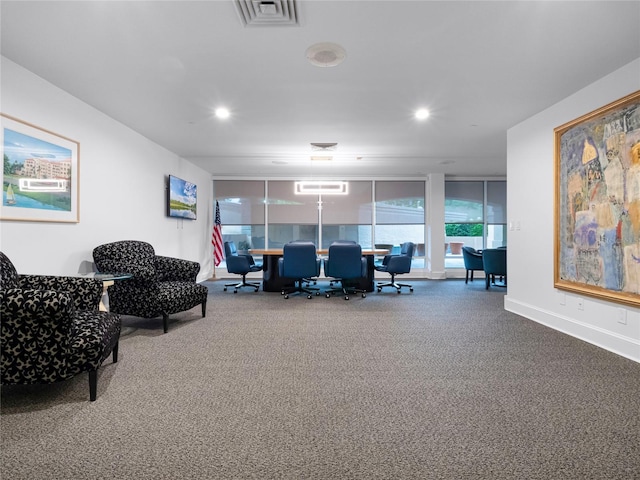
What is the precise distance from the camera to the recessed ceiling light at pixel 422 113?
4.13 metres

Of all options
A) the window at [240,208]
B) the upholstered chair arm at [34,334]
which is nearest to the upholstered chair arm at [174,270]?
the upholstered chair arm at [34,334]

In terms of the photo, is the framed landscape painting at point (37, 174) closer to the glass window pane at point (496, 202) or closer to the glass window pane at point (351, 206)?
the glass window pane at point (351, 206)

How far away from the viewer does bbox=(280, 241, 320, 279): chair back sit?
563 centimetres

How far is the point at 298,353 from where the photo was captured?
305 centimetres

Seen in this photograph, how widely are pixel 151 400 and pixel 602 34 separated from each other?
3.97 m

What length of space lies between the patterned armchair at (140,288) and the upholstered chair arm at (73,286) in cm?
99

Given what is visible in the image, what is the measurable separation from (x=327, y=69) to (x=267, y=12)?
91cm

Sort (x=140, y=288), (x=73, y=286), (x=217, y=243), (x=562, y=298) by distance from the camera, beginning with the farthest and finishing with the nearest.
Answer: (x=217, y=243) → (x=562, y=298) → (x=140, y=288) → (x=73, y=286)

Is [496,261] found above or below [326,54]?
below

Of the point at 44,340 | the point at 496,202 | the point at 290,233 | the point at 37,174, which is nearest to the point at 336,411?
the point at 44,340

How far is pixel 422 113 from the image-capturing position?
4.23 meters

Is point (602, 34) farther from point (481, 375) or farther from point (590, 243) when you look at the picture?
point (481, 375)

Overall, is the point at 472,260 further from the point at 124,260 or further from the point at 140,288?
the point at 124,260

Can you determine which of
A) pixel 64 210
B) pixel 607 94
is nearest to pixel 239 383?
pixel 64 210
